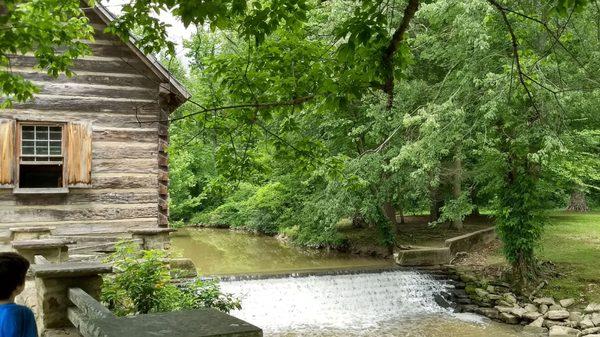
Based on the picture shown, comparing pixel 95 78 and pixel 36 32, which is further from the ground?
pixel 95 78

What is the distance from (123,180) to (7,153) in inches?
88.4

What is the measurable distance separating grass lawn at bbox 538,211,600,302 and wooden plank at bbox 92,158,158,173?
10.9 metres

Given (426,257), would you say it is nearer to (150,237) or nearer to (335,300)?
(335,300)

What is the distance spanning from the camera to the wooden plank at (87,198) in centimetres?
1030

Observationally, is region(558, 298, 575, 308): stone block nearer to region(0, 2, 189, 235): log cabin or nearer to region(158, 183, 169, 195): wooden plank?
region(0, 2, 189, 235): log cabin

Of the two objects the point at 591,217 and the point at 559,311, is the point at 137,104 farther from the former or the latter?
the point at 591,217

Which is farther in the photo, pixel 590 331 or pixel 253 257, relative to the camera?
pixel 253 257

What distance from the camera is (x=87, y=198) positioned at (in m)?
10.8

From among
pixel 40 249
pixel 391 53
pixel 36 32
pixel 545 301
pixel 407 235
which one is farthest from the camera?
pixel 407 235

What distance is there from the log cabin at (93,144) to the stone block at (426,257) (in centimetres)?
981

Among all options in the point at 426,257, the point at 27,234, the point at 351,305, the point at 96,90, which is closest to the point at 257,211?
the point at 426,257

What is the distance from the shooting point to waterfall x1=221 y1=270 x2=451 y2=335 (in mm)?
13672

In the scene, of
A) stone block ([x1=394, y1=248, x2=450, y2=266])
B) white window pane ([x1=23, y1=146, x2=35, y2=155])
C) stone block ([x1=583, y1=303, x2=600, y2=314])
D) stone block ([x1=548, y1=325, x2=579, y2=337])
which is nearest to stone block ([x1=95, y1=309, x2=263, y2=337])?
white window pane ([x1=23, y1=146, x2=35, y2=155])

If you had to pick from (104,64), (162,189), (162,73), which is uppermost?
(104,64)
